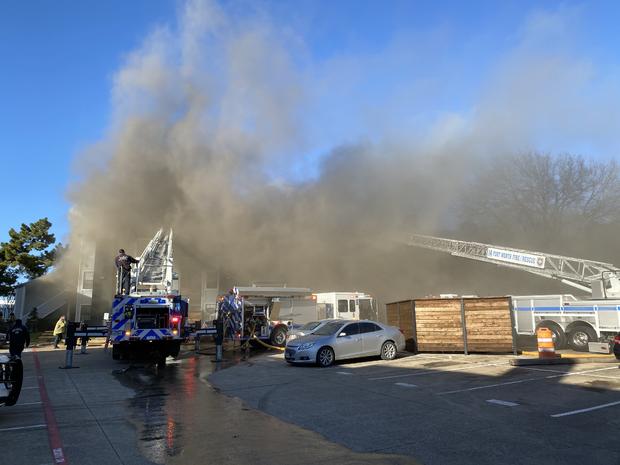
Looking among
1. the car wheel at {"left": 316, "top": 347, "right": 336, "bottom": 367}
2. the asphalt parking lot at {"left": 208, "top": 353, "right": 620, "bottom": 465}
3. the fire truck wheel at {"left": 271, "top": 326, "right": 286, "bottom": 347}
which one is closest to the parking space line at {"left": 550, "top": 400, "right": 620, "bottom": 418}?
the asphalt parking lot at {"left": 208, "top": 353, "right": 620, "bottom": 465}

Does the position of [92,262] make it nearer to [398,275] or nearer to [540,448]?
[398,275]

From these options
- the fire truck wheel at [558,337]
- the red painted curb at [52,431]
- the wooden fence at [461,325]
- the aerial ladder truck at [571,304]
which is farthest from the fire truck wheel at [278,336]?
the red painted curb at [52,431]

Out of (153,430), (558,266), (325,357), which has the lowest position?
(153,430)

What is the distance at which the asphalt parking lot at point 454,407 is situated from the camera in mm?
4363

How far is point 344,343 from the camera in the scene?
11242 millimetres

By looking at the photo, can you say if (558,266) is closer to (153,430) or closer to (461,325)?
Answer: (461,325)

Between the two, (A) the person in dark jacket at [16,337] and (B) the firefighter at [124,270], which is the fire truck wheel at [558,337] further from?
(A) the person in dark jacket at [16,337]

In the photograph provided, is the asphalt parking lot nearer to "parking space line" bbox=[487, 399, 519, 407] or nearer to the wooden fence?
"parking space line" bbox=[487, 399, 519, 407]

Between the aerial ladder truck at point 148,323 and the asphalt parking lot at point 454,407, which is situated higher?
→ the aerial ladder truck at point 148,323

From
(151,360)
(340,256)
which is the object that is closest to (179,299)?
(151,360)

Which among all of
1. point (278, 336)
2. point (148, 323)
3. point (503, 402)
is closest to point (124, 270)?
point (148, 323)

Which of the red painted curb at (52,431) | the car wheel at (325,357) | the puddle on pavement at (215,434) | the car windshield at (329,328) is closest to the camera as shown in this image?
the puddle on pavement at (215,434)

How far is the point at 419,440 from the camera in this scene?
4633 mm

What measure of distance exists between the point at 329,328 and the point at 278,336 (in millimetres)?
5787
